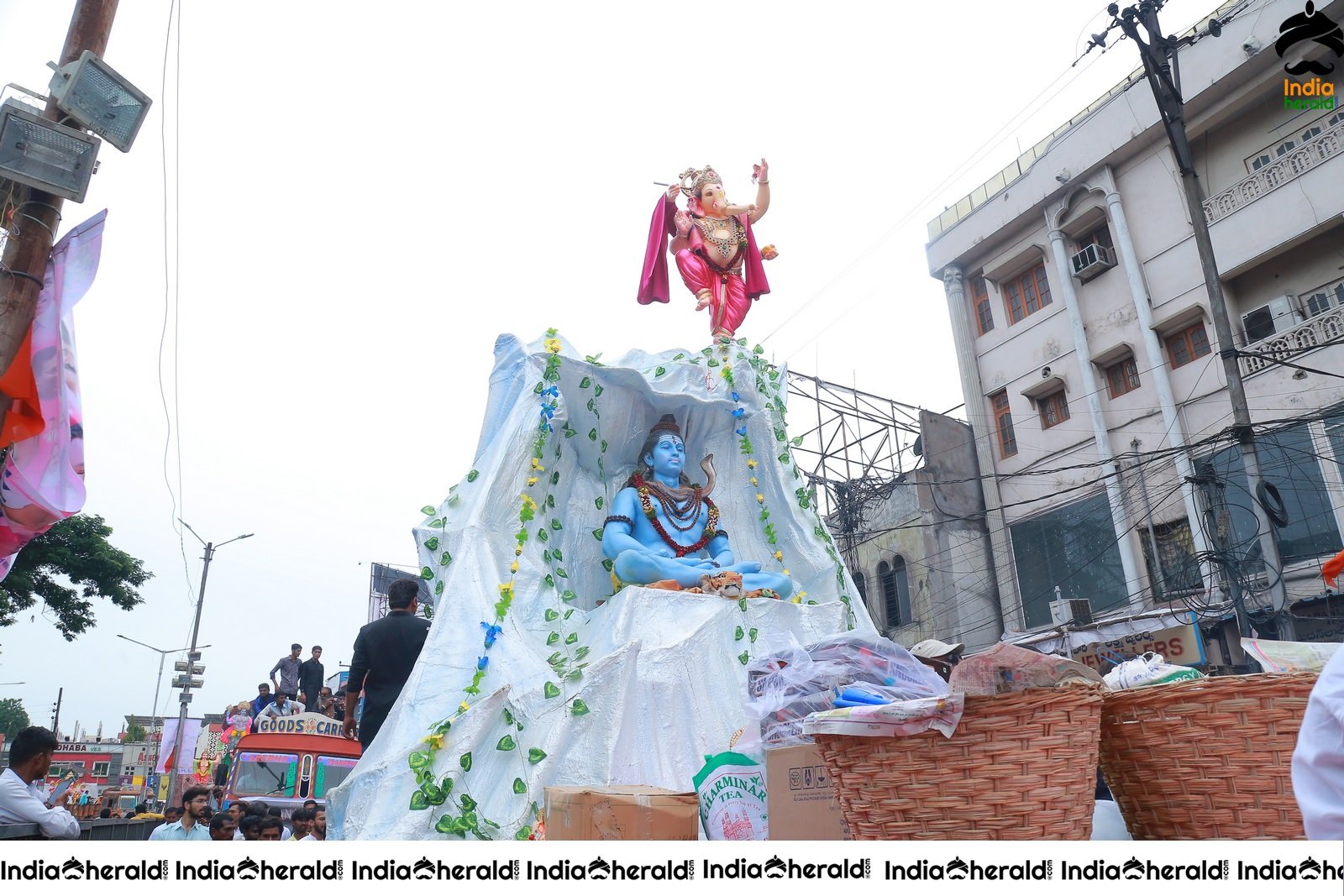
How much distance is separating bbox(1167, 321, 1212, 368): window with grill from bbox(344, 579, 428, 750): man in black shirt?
12.7m

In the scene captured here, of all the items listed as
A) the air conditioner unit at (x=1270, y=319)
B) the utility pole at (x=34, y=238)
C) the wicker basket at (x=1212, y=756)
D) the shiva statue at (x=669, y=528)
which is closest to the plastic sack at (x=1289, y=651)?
the wicker basket at (x=1212, y=756)

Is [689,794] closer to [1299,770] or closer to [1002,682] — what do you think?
[1002,682]

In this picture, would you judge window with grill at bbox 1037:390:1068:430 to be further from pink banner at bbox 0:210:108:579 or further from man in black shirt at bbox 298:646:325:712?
pink banner at bbox 0:210:108:579

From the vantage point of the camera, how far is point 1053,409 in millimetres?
15492

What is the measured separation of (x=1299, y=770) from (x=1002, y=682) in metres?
0.67

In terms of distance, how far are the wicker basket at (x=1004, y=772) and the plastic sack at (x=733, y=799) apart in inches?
37.5

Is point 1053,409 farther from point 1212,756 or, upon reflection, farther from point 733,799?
point 1212,756

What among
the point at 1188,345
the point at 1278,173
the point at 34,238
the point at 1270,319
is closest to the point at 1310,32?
the point at 1278,173

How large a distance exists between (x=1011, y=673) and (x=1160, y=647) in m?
11.8

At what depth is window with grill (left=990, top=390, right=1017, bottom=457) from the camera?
1595cm

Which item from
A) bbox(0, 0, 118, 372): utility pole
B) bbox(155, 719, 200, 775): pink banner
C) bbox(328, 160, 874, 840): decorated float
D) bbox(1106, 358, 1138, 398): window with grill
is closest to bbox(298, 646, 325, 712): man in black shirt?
bbox(328, 160, 874, 840): decorated float

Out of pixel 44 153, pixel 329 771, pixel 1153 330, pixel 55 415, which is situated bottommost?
pixel 329 771

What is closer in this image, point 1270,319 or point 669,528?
point 669,528
